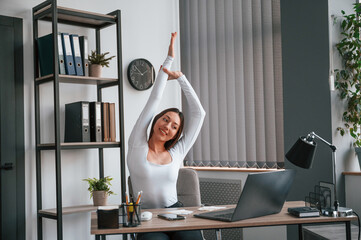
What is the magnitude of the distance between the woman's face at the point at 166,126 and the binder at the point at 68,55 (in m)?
1.10

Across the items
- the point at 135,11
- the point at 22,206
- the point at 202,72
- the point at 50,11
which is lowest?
the point at 22,206

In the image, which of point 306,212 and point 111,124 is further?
point 111,124

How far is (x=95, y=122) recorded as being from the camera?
369 centimetres

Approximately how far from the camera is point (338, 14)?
12.4 ft

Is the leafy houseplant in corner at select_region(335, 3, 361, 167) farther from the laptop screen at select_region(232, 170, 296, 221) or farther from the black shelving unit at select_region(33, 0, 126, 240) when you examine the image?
the black shelving unit at select_region(33, 0, 126, 240)

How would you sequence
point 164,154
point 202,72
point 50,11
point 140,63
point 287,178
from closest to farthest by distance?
point 287,178, point 164,154, point 50,11, point 140,63, point 202,72

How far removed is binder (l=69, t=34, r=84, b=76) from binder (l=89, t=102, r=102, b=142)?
291mm

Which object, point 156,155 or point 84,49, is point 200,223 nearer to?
point 156,155

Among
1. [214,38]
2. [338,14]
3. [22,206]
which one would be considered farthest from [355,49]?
[22,206]

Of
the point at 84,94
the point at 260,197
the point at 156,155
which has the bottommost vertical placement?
the point at 260,197

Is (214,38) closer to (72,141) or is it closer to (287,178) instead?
(72,141)

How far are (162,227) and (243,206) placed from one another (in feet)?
1.35

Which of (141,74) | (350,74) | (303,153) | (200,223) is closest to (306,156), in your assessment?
(303,153)

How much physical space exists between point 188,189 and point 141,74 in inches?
65.7
